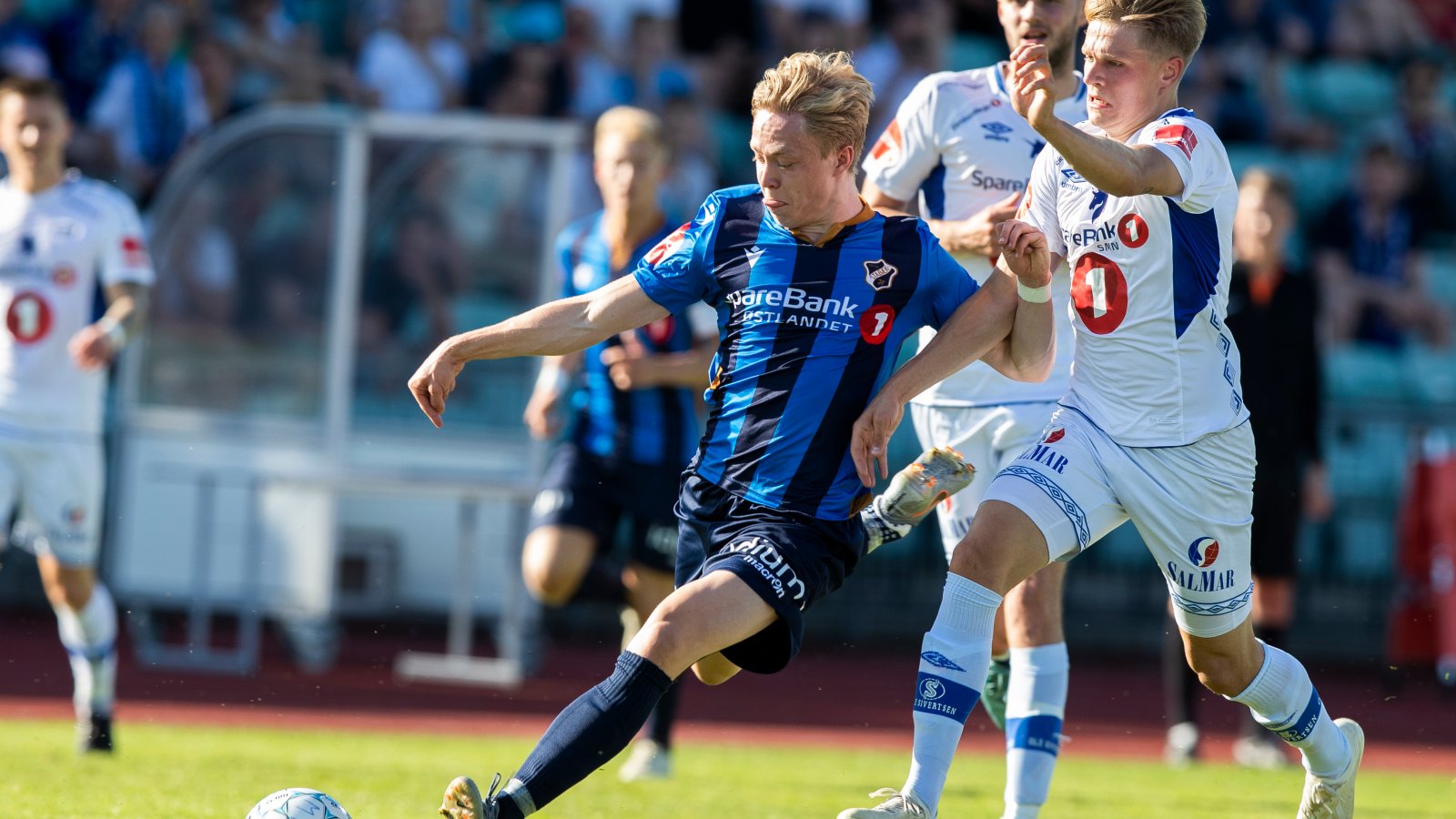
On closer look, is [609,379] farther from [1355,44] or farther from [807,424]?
[1355,44]

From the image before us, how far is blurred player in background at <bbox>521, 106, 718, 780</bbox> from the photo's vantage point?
768 centimetres

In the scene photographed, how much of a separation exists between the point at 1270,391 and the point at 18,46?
884 centimetres

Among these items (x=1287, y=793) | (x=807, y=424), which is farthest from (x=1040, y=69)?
(x=1287, y=793)

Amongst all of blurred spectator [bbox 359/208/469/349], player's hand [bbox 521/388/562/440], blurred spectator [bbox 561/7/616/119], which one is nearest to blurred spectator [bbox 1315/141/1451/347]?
blurred spectator [bbox 561/7/616/119]

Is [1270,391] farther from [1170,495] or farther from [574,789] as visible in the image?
[1170,495]

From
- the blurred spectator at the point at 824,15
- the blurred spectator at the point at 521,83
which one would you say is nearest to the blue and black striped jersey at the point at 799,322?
the blurred spectator at the point at 521,83

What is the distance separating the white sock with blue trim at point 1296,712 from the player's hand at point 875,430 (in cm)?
130

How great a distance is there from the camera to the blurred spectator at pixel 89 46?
13.0 metres

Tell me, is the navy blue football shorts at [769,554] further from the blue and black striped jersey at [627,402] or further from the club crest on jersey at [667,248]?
the blue and black striped jersey at [627,402]

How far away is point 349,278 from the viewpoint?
36.8ft

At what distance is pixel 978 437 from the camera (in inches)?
237

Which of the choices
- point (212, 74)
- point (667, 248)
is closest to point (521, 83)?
point (212, 74)

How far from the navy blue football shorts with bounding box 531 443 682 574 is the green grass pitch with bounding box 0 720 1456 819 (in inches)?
39.8

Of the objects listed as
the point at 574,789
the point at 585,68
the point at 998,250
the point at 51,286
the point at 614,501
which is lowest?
the point at 574,789
